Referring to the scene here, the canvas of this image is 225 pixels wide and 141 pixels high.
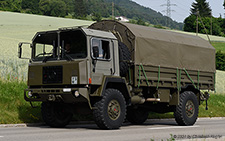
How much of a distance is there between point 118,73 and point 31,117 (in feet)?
12.8

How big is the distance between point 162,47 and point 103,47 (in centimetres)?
339

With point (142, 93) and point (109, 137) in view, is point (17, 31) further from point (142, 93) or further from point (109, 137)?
point (109, 137)

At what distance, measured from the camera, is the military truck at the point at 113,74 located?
42.5 feet

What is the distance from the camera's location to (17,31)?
5484cm

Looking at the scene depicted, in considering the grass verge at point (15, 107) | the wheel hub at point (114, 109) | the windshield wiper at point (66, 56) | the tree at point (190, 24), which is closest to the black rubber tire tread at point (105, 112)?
the wheel hub at point (114, 109)

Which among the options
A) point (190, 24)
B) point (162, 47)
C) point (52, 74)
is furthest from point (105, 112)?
point (190, 24)

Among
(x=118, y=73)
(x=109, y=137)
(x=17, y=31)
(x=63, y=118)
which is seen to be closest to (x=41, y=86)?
(x=63, y=118)

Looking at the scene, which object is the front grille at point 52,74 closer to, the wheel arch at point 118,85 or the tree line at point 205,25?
the wheel arch at point 118,85

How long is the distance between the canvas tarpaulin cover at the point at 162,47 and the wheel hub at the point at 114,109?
1.98m

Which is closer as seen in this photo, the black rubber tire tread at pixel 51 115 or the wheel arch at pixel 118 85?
the wheel arch at pixel 118 85

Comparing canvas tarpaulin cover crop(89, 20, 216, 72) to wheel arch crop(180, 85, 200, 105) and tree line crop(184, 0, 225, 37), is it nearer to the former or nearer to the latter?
wheel arch crop(180, 85, 200, 105)

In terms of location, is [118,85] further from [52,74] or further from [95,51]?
[52,74]

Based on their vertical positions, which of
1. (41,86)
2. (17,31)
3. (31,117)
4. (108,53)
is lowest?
(31,117)

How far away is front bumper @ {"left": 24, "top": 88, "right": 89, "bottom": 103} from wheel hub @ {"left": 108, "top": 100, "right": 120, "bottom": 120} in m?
1.01
